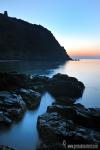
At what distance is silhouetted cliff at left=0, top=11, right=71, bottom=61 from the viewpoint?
471ft

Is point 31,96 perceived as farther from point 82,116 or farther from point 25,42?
point 25,42

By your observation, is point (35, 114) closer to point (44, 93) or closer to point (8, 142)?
point (8, 142)

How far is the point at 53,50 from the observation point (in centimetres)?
19212

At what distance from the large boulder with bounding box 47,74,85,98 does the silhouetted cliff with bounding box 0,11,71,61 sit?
96072 mm

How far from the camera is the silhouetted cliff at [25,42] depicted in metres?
144

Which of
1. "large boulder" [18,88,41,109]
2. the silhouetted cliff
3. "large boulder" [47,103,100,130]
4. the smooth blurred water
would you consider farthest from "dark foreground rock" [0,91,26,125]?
the silhouetted cliff

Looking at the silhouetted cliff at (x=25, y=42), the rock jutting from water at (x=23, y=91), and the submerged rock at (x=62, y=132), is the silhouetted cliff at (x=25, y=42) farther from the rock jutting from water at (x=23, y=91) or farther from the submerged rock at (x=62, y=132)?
the submerged rock at (x=62, y=132)

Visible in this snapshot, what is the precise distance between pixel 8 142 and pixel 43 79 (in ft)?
82.4

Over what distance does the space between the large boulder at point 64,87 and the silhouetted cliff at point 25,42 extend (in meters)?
96.1

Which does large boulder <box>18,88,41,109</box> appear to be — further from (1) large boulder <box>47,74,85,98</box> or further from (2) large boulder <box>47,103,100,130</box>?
(1) large boulder <box>47,74,85,98</box>

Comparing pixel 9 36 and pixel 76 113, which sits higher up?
pixel 9 36

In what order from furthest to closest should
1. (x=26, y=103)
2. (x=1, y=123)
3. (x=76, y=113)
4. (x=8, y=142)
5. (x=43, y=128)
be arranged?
1. (x=26, y=103)
2. (x=76, y=113)
3. (x=1, y=123)
4. (x=43, y=128)
5. (x=8, y=142)

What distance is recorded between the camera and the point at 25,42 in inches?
6427

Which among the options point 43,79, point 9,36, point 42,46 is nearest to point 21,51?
point 9,36
